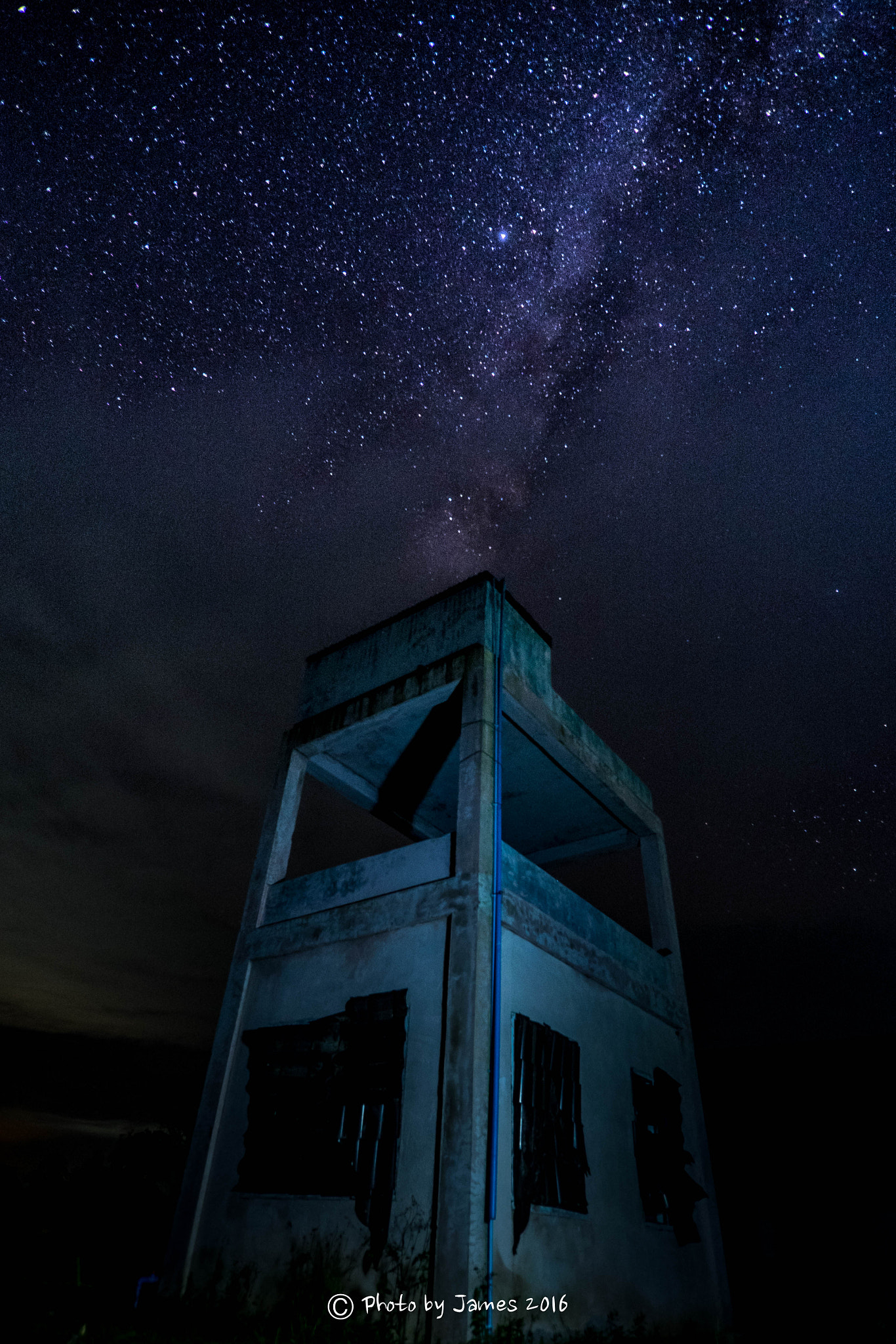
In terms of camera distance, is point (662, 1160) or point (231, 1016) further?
point (662, 1160)

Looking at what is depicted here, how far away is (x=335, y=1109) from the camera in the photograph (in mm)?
8891

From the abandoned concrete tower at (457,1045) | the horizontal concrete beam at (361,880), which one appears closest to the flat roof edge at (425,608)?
the abandoned concrete tower at (457,1045)

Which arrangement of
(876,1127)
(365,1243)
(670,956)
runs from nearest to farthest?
(365,1243) < (670,956) < (876,1127)

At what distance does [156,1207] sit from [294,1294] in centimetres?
1062

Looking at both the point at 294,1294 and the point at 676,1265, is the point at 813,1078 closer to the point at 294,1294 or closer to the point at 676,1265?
the point at 676,1265

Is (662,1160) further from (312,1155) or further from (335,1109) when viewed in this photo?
(312,1155)

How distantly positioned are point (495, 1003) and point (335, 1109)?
2.48m

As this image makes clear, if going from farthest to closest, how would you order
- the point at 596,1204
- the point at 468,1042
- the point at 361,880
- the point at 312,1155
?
the point at 361,880 → the point at 596,1204 → the point at 312,1155 → the point at 468,1042

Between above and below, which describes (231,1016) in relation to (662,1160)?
above

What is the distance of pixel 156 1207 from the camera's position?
1588 centimetres

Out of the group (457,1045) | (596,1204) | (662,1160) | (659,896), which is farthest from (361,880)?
(659,896)

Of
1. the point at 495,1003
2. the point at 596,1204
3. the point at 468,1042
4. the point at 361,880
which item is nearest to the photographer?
the point at 468,1042

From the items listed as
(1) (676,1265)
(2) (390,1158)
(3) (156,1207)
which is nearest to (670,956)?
(1) (676,1265)

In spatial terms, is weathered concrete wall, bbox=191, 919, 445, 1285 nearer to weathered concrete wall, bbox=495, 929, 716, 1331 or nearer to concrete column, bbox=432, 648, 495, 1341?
concrete column, bbox=432, 648, 495, 1341
